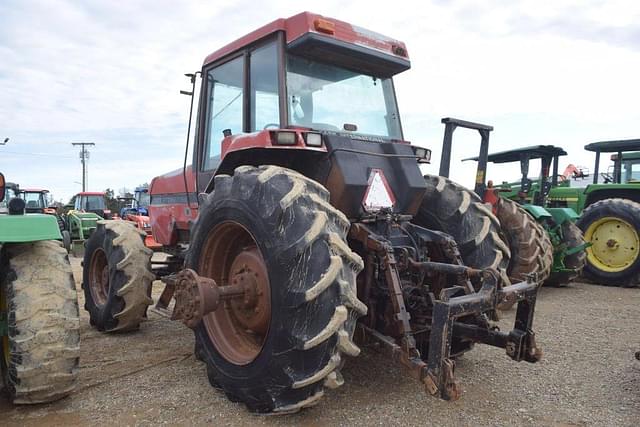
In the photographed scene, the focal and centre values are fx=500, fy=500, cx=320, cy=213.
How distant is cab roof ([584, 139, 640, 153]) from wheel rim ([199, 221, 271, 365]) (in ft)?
28.9

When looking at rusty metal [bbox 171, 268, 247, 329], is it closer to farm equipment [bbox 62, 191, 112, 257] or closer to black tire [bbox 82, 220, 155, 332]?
black tire [bbox 82, 220, 155, 332]

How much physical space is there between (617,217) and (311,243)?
25.8 feet

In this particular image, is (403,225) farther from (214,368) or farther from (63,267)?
(63,267)

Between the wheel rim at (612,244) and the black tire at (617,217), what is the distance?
0.9 inches

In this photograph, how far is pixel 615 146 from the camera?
9.66 meters

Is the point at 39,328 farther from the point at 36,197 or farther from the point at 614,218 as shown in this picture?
the point at 36,197

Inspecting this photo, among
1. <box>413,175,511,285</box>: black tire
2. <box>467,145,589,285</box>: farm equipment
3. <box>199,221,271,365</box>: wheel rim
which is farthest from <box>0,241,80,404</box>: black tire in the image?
<box>467,145,589,285</box>: farm equipment

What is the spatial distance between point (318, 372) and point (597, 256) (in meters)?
8.00

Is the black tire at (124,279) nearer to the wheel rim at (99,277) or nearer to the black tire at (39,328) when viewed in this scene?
the wheel rim at (99,277)

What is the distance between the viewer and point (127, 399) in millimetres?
3275

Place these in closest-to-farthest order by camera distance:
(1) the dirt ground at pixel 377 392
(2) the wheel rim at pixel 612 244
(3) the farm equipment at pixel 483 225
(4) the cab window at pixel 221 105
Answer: (1) the dirt ground at pixel 377 392 → (3) the farm equipment at pixel 483 225 → (4) the cab window at pixel 221 105 → (2) the wheel rim at pixel 612 244

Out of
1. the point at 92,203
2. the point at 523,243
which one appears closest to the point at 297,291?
the point at 523,243

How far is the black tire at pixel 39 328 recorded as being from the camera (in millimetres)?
2854

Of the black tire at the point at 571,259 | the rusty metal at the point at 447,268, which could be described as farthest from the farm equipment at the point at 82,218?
Result: the rusty metal at the point at 447,268
